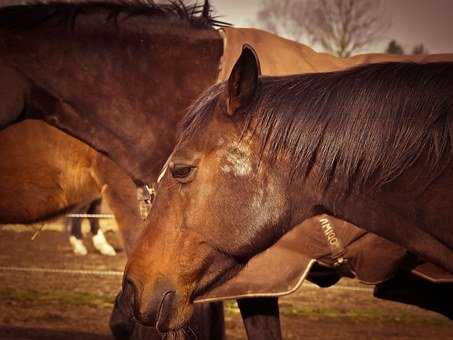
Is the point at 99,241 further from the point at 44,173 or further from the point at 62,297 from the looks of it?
the point at 44,173

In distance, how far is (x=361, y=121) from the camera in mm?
2156

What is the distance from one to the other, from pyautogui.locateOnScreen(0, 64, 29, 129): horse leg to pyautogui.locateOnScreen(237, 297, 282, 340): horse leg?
1559 mm

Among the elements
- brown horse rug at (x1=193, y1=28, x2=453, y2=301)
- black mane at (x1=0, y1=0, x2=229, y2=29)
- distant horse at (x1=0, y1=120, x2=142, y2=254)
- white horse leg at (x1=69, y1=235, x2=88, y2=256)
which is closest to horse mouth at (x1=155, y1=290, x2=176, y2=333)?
brown horse rug at (x1=193, y1=28, x2=453, y2=301)

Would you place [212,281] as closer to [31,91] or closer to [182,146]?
[182,146]

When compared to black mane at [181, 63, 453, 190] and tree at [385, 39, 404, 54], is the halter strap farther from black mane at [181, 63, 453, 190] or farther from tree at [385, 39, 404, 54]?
tree at [385, 39, 404, 54]

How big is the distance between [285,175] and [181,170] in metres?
0.35

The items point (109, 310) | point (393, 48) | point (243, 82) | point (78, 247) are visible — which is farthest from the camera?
point (393, 48)

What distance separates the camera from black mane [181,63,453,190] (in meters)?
2.10

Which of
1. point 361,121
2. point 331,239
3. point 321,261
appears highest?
point 361,121

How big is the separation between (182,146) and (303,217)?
Answer: 47cm

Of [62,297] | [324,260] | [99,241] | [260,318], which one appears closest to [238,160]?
[324,260]

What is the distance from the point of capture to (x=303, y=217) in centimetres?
231

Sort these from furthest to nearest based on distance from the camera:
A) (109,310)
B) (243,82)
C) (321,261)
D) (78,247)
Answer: (78,247)
(109,310)
(321,261)
(243,82)

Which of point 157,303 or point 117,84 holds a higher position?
point 117,84
